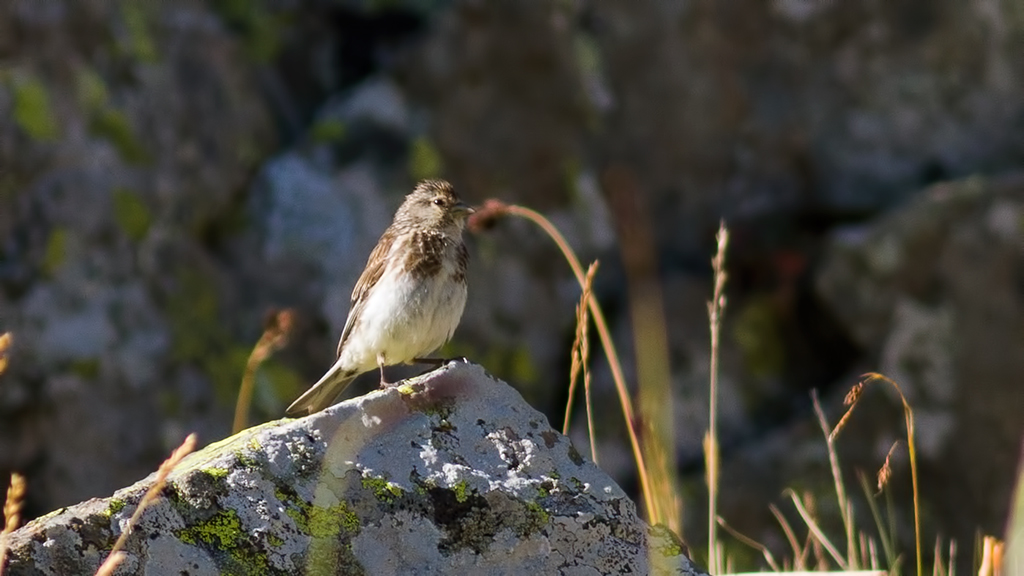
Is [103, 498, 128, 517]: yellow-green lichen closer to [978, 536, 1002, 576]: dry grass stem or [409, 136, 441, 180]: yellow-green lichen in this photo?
[978, 536, 1002, 576]: dry grass stem

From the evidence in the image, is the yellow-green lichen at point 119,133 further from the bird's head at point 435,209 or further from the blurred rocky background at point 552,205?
the bird's head at point 435,209

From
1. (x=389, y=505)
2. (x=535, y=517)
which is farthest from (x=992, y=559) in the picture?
(x=389, y=505)

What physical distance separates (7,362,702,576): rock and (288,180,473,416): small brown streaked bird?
1.76m

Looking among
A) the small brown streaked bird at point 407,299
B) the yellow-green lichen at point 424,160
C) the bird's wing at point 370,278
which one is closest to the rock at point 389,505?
the small brown streaked bird at point 407,299

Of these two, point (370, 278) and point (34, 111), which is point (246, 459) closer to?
point (370, 278)

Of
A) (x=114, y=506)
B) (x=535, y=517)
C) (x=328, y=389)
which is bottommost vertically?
(x=328, y=389)

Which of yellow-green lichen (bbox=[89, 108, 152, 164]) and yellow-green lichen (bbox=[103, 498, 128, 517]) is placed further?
yellow-green lichen (bbox=[89, 108, 152, 164])

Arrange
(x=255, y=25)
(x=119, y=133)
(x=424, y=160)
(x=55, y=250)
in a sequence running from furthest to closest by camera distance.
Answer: (x=255, y=25) < (x=424, y=160) < (x=119, y=133) < (x=55, y=250)

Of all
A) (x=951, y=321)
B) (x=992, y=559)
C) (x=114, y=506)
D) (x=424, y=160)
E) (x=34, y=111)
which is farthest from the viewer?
(x=951, y=321)

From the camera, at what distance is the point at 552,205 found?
8383 mm

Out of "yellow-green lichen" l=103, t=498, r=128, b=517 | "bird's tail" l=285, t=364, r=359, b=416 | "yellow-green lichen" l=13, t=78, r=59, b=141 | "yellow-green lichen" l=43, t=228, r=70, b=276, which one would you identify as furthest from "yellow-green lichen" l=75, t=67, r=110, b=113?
"yellow-green lichen" l=103, t=498, r=128, b=517

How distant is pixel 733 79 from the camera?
364 inches

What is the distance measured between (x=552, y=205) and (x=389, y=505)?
17.8 feet

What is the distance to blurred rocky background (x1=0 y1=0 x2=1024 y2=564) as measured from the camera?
23.2ft
